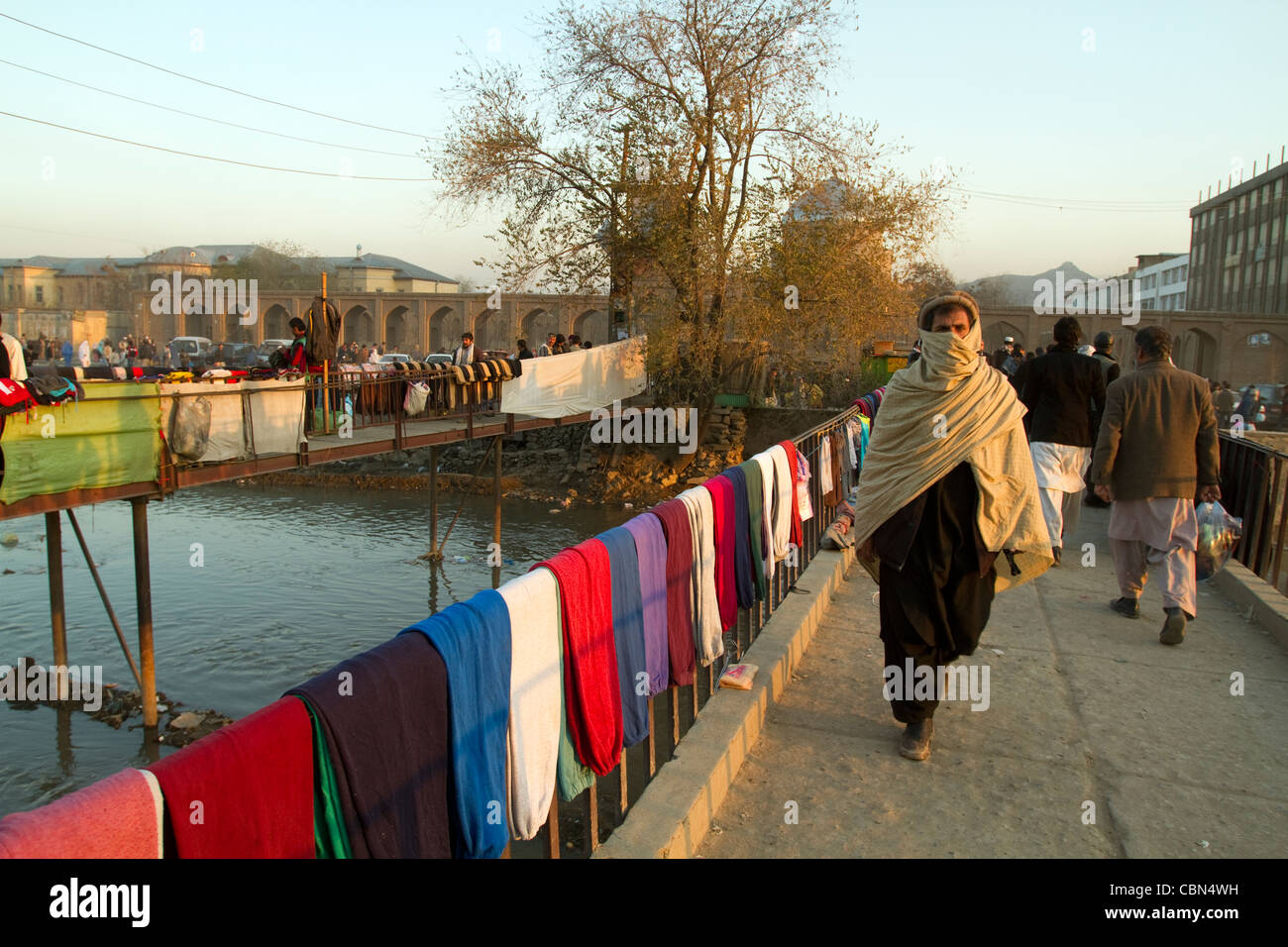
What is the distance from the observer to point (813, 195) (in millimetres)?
23078

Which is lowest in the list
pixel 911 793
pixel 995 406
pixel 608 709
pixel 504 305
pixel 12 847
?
pixel 911 793

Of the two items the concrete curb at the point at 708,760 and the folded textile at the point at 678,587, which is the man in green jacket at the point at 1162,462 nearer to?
the concrete curb at the point at 708,760

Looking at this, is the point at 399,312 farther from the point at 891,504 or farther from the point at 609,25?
the point at 891,504

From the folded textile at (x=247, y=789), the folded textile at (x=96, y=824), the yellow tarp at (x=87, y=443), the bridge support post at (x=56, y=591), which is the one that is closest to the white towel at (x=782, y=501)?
the folded textile at (x=247, y=789)

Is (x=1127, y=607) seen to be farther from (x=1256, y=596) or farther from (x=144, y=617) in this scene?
(x=144, y=617)

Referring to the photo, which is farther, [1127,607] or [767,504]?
[1127,607]

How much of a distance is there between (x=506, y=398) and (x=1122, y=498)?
1465cm

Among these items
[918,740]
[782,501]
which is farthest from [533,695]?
[782,501]

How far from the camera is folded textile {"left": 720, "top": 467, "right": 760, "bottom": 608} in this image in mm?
5125

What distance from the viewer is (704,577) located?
4570mm

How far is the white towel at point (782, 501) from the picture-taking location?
19.7 ft

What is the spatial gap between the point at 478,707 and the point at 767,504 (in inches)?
135
